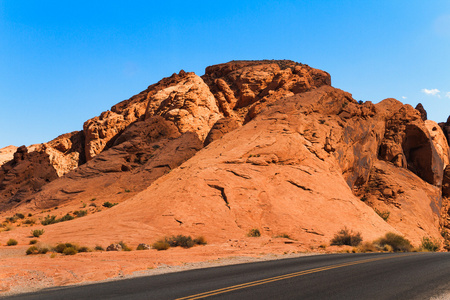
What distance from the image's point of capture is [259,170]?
2559cm

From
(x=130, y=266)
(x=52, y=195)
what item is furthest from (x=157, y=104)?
→ (x=130, y=266)

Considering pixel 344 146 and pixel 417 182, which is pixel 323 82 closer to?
pixel 417 182

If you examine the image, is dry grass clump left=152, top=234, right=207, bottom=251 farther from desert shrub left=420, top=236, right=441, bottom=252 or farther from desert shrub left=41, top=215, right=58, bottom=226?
desert shrub left=420, top=236, right=441, bottom=252

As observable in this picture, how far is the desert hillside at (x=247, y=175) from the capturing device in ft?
69.5

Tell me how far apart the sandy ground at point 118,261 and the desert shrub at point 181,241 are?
2.37 feet

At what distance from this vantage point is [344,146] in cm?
3216

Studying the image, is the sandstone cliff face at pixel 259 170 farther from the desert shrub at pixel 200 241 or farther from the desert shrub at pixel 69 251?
the desert shrub at pixel 69 251

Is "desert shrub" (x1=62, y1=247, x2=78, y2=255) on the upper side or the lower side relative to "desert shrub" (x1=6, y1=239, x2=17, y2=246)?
lower

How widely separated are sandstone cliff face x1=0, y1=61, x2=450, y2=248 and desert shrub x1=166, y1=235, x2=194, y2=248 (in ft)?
5.26

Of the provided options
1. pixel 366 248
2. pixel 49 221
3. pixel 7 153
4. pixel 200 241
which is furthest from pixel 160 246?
pixel 7 153

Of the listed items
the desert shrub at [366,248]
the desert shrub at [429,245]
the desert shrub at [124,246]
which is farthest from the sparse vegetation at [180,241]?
the desert shrub at [429,245]

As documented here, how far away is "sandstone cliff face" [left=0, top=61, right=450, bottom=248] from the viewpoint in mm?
21922

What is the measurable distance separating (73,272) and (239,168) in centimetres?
1551

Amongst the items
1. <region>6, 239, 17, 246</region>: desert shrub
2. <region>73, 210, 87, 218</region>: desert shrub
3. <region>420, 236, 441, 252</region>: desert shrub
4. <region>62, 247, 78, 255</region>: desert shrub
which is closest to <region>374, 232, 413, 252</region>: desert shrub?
<region>420, 236, 441, 252</region>: desert shrub
